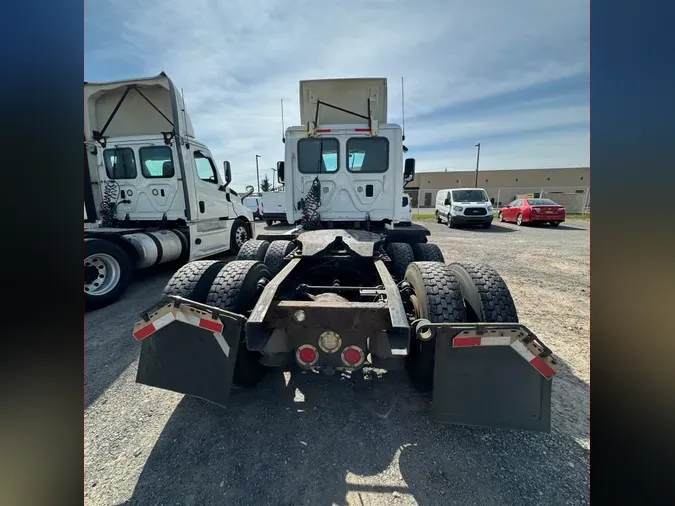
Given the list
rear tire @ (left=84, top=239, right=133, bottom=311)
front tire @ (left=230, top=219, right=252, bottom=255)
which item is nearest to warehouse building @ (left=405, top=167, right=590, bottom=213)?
front tire @ (left=230, top=219, right=252, bottom=255)

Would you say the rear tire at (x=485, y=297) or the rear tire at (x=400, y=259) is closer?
the rear tire at (x=485, y=297)

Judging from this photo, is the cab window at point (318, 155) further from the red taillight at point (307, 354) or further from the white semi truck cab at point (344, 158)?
the red taillight at point (307, 354)

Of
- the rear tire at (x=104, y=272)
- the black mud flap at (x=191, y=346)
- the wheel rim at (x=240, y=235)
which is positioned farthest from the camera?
the wheel rim at (x=240, y=235)

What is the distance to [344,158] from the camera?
5.49 meters

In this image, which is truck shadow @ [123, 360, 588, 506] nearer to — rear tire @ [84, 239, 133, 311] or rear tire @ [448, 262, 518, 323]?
rear tire @ [448, 262, 518, 323]

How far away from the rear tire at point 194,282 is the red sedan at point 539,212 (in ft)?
60.2

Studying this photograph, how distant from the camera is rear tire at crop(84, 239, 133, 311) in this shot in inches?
194

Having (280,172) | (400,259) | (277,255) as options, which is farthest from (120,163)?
(400,259)

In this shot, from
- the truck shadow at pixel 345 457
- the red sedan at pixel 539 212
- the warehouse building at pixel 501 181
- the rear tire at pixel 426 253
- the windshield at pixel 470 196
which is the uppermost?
the warehouse building at pixel 501 181

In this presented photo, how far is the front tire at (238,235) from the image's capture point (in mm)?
8719

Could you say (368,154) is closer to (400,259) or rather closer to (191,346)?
Result: (400,259)

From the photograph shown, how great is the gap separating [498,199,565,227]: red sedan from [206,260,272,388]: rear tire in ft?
59.5

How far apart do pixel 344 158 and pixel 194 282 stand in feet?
12.2

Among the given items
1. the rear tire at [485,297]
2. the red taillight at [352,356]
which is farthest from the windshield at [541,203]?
the red taillight at [352,356]
